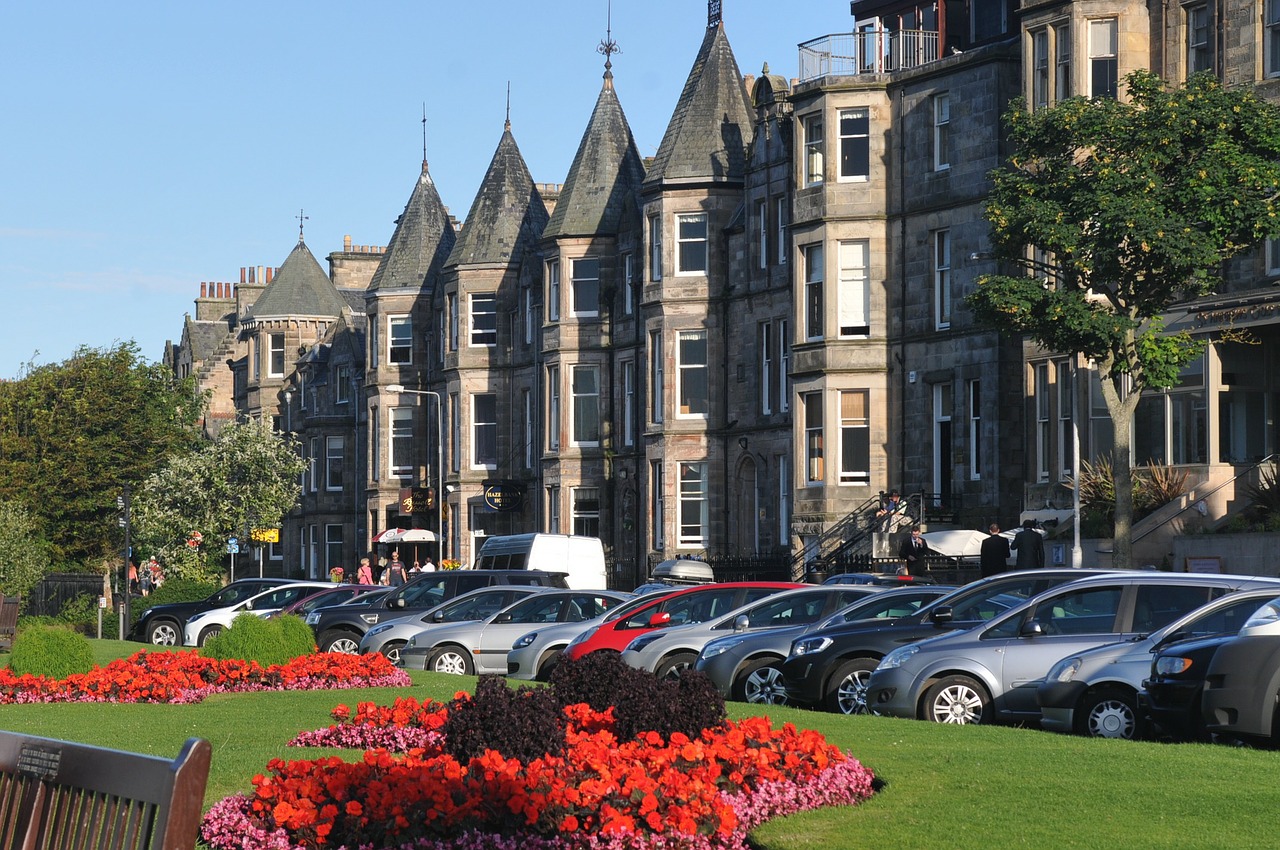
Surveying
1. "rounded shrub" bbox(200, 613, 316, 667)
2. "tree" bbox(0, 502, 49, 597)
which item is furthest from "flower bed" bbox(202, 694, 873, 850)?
"tree" bbox(0, 502, 49, 597)

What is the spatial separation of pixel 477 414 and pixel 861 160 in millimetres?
21262

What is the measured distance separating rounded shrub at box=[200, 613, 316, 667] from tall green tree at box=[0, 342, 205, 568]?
41757 millimetres

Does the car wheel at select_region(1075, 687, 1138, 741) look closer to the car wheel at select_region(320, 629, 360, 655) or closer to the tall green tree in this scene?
the car wheel at select_region(320, 629, 360, 655)

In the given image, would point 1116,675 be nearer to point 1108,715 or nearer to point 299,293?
point 1108,715

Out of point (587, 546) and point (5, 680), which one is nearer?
point (5, 680)

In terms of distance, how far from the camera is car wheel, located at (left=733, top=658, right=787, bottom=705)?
21.1 meters

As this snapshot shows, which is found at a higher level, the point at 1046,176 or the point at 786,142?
the point at 786,142

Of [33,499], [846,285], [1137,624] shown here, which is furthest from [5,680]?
[33,499]

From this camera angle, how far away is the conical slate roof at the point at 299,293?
84438 millimetres

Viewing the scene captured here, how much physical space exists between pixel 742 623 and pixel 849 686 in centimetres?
378

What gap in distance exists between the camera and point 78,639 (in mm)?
22797

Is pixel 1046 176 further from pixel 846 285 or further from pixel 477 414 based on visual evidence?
pixel 477 414

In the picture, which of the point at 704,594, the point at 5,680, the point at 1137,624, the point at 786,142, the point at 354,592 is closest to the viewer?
the point at 1137,624

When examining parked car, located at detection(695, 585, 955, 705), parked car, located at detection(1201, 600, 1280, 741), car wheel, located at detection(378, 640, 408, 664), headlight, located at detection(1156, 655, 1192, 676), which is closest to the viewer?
parked car, located at detection(1201, 600, 1280, 741)
